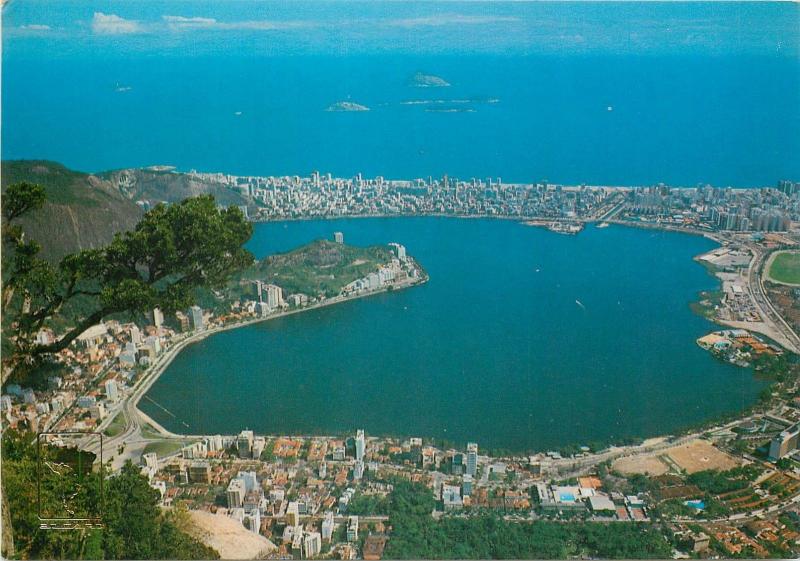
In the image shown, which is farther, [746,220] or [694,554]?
[746,220]

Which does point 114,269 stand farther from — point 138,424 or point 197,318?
point 138,424

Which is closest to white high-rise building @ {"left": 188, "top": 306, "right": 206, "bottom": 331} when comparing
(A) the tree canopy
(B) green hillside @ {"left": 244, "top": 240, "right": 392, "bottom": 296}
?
(B) green hillside @ {"left": 244, "top": 240, "right": 392, "bottom": 296}

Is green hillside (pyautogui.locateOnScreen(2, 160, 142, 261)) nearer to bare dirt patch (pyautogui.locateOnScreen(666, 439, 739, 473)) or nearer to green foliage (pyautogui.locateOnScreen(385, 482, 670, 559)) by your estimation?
green foliage (pyautogui.locateOnScreen(385, 482, 670, 559))

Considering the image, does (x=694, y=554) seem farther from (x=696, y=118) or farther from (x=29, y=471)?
(x=696, y=118)

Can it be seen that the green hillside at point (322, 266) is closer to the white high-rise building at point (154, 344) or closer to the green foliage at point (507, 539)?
the white high-rise building at point (154, 344)

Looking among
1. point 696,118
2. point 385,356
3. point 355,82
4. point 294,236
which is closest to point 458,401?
point 385,356

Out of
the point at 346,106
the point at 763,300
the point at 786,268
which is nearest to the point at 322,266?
the point at 346,106
